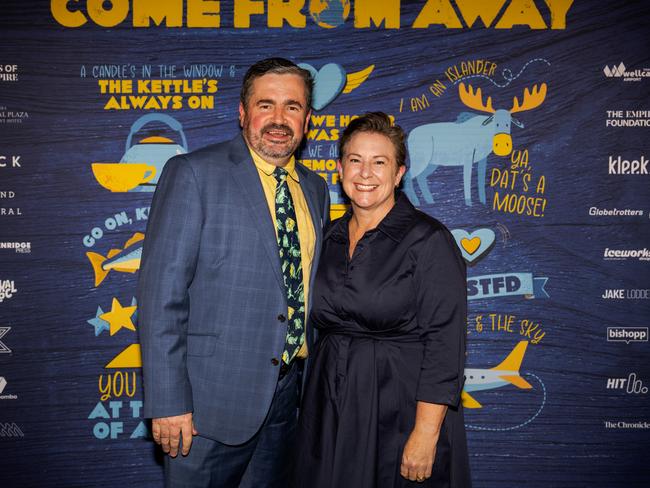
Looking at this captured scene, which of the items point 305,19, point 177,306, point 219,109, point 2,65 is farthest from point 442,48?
point 2,65

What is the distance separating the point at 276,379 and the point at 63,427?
1566 mm

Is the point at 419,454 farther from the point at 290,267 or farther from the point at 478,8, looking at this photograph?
the point at 478,8

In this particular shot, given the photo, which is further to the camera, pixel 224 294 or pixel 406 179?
pixel 406 179

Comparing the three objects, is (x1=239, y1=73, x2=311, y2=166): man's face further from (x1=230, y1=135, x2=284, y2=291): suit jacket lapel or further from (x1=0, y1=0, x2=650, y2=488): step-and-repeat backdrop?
(x1=0, y1=0, x2=650, y2=488): step-and-repeat backdrop

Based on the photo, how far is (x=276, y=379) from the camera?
170 cm

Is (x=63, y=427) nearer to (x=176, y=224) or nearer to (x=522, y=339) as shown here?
(x=176, y=224)

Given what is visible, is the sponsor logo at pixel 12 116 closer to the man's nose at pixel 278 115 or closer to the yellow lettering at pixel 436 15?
the man's nose at pixel 278 115

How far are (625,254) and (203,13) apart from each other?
251 cm

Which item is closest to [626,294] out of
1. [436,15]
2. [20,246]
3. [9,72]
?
[436,15]

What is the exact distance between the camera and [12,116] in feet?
8.30

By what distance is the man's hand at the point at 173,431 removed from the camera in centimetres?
158

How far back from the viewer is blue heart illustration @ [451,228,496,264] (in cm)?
261

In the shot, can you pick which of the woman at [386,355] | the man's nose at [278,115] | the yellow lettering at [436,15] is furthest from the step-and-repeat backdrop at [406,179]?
the woman at [386,355]

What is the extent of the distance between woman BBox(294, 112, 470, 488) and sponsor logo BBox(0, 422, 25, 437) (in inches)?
67.2
